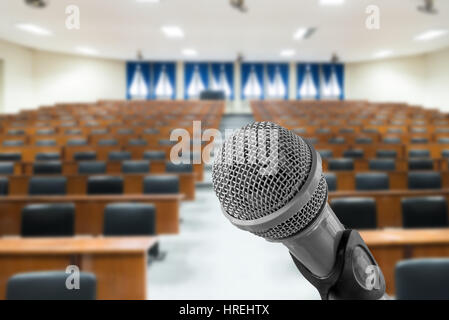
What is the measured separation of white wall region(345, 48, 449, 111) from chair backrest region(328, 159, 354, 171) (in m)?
10.2

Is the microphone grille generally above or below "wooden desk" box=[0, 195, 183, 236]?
above

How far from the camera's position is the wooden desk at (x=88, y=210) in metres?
2.99

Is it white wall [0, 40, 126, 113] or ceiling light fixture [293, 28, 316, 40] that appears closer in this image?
ceiling light fixture [293, 28, 316, 40]

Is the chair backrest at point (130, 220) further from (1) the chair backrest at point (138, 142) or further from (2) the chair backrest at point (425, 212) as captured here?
(1) the chair backrest at point (138, 142)

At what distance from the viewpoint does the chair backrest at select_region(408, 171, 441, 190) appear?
139 inches

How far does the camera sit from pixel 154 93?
1520 centimetres

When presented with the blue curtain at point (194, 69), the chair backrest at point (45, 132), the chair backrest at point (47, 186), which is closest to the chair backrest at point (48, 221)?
the chair backrest at point (47, 186)

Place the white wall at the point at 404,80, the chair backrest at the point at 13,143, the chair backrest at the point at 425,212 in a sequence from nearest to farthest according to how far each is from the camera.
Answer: the chair backrest at the point at 425,212, the chair backrest at the point at 13,143, the white wall at the point at 404,80

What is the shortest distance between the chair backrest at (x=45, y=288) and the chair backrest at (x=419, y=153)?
4828 mm

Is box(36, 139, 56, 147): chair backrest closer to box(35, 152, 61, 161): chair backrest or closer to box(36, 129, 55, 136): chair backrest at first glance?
box(35, 152, 61, 161): chair backrest

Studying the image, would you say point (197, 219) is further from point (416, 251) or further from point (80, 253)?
point (416, 251)

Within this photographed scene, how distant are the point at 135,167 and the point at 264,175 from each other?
154 inches

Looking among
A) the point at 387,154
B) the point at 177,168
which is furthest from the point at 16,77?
the point at 387,154

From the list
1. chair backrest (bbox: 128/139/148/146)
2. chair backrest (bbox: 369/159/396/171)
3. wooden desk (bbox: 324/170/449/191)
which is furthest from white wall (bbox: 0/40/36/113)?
chair backrest (bbox: 369/159/396/171)
